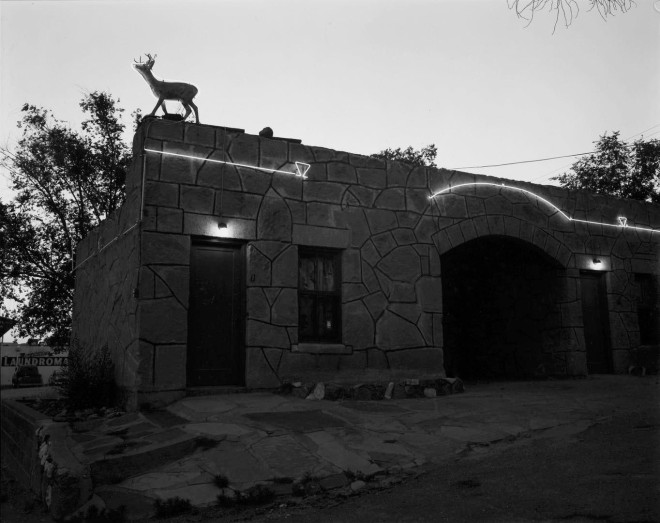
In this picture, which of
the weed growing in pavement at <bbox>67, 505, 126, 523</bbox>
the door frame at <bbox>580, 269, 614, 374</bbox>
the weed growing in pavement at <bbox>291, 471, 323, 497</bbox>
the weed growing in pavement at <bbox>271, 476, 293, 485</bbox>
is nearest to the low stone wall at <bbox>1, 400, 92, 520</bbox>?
the weed growing in pavement at <bbox>67, 505, 126, 523</bbox>

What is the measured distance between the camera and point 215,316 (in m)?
7.61

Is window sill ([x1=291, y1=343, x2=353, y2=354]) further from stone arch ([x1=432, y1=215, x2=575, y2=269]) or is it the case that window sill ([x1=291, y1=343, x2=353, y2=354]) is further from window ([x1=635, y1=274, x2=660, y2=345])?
window ([x1=635, y1=274, x2=660, y2=345])

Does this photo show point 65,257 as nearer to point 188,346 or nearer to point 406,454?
point 188,346

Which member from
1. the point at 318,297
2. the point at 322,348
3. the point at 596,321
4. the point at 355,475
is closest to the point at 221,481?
the point at 355,475

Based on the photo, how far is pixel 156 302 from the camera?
7027 mm

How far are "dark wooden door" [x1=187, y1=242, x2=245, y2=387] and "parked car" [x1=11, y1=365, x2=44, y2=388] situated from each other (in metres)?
28.8

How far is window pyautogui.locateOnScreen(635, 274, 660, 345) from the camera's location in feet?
38.2

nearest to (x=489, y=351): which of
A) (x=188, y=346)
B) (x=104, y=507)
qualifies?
(x=188, y=346)

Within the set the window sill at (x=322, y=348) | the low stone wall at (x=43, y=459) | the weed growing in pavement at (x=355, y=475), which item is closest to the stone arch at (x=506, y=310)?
the window sill at (x=322, y=348)

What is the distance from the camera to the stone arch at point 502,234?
30.5 feet

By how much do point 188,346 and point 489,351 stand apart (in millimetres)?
6821

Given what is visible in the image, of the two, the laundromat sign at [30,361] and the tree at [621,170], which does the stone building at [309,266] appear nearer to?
the tree at [621,170]

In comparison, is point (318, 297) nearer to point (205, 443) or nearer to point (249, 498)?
point (205, 443)

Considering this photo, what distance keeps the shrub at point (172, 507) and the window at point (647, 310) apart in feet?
34.2
